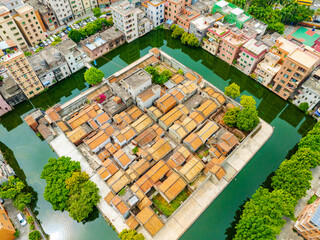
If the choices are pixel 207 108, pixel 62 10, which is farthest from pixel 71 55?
pixel 207 108

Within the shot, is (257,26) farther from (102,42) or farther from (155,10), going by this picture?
(102,42)

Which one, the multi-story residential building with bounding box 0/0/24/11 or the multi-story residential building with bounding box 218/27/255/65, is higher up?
the multi-story residential building with bounding box 0/0/24/11

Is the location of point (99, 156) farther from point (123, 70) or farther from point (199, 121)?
point (123, 70)

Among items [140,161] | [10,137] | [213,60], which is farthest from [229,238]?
[10,137]

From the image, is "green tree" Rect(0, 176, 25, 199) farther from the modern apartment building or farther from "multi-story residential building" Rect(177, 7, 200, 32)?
"multi-story residential building" Rect(177, 7, 200, 32)

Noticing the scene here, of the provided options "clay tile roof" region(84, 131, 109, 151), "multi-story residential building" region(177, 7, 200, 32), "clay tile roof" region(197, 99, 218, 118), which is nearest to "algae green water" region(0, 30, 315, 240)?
"multi-story residential building" region(177, 7, 200, 32)
